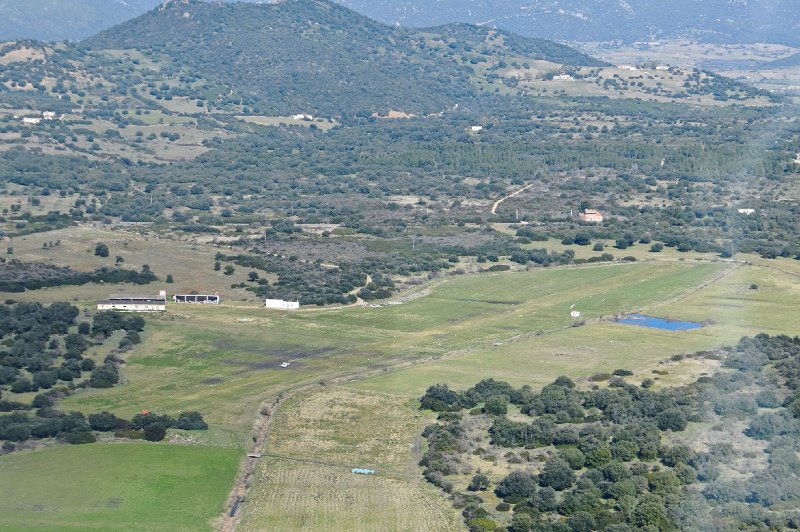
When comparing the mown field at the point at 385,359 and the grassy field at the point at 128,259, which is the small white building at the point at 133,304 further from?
the grassy field at the point at 128,259

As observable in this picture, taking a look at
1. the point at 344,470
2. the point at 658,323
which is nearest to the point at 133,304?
the point at 658,323

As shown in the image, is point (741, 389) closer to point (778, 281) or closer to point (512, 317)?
point (512, 317)

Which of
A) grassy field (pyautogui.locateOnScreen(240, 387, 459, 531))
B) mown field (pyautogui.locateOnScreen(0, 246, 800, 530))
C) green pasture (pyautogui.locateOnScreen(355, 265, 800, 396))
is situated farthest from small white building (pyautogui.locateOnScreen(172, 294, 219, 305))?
grassy field (pyautogui.locateOnScreen(240, 387, 459, 531))

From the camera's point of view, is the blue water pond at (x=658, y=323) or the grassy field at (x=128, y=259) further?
the grassy field at (x=128, y=259)

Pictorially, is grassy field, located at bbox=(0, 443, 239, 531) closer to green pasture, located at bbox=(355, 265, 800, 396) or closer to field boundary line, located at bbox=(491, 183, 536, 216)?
green pasture, located at bbox=(355, 265, 800, 396)

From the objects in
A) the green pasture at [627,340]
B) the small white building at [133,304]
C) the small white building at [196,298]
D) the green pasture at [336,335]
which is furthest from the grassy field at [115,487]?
the small white building at [196,298]

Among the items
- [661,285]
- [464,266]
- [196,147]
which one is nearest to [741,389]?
[661,285]
